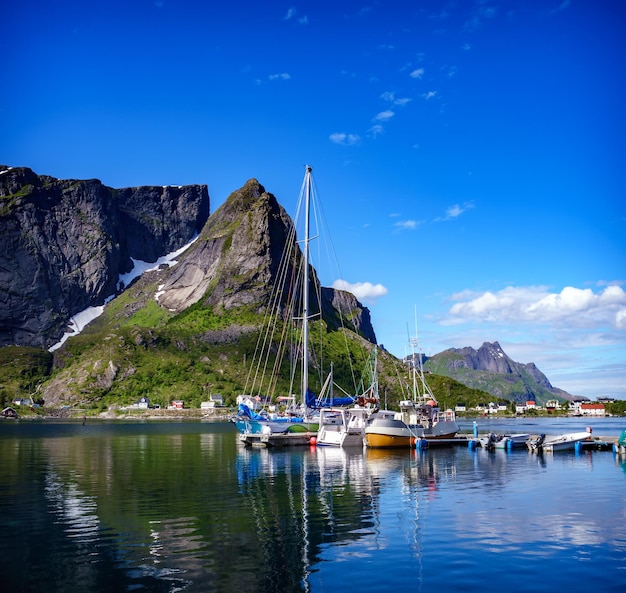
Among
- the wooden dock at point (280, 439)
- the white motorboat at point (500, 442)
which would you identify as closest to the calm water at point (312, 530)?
the wooden dock at point (280, 439)

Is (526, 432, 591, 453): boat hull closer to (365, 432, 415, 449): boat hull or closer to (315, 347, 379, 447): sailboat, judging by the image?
(365, 432, 415, 449): boat hull

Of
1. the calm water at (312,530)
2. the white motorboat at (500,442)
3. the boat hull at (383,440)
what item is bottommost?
the white motorboat at (500,442)

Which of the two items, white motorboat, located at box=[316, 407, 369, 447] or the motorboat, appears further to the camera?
white motorboat, located at box=[316, 407, 369, 447]

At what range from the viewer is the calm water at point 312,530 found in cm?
2191

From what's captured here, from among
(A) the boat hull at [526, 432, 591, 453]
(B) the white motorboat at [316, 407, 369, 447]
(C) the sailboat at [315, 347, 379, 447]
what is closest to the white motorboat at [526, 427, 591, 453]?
(A) the boat hull at [526, 432, 591, 453]

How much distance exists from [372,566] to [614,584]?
8864 millimetres

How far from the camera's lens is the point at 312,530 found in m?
29.7

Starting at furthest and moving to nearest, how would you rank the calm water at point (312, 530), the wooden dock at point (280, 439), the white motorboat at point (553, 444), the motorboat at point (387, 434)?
the wooden dock at point (280, 439) < the white motorboat at point (553, 444) < the motorboat at point (387, 434) < the calm water at point (312, 530)

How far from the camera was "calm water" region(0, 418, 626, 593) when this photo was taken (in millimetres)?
21906

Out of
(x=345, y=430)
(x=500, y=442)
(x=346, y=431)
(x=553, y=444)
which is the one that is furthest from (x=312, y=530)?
(x=500, y=442)

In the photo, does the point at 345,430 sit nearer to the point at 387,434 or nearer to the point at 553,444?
the point at 387,434

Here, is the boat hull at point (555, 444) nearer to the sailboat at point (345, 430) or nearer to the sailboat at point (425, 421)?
the sailboat at point (425, 421)

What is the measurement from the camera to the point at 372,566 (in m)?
23.5

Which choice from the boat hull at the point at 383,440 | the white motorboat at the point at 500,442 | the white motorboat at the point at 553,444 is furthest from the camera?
the white motorboat at the point at 500,442
